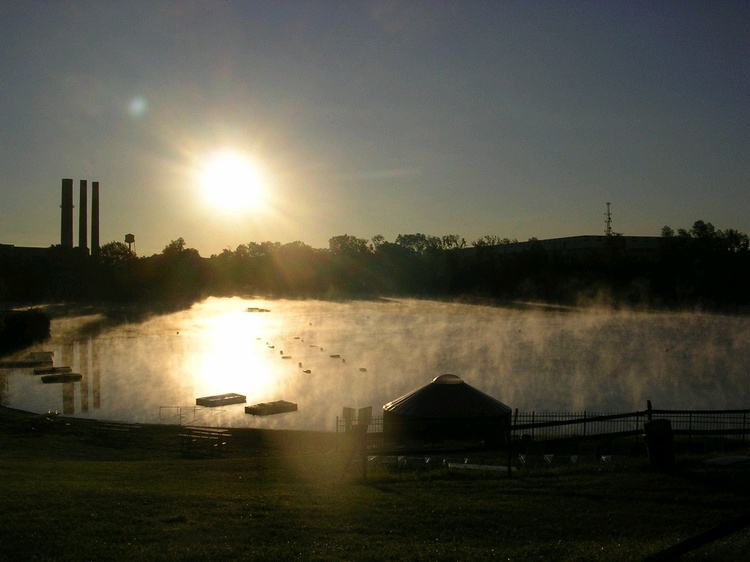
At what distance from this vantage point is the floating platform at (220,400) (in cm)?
4178

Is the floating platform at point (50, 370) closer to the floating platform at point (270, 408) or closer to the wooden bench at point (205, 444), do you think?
the floating platform at point (270, 408)

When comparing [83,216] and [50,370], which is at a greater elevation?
[83,216]

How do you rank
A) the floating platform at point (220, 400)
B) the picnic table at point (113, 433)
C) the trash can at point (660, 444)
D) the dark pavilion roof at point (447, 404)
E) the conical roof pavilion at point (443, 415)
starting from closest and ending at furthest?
the trash can at point (660, 444)
the conical roof pavilion at point (443, 415)
the dark pavilion roof at point (447, 404)
the picnic table at point (113, 433)
the floating platform at point (220, 400)

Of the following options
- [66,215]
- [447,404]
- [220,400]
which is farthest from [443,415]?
[66,215]

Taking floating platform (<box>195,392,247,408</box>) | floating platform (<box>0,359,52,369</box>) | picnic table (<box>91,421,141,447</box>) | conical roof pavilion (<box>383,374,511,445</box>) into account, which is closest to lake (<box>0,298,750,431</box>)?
floating platform (<box>195,392,247,408</box>)

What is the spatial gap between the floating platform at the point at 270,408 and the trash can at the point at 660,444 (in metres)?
28.8

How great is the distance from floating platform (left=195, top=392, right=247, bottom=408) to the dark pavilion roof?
17.1m

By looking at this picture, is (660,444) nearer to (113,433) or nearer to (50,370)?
(113,433)

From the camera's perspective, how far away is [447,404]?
2653 centimetres

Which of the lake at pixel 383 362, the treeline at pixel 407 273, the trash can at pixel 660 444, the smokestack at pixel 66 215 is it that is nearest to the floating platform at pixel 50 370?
the lake at pixel 383 362

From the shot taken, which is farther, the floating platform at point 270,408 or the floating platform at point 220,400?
the floating platform at point 220,400

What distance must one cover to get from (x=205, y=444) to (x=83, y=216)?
9268 centimetres

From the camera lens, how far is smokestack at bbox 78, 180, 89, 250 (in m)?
108

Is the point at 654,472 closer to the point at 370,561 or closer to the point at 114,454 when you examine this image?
the point at 370,561
